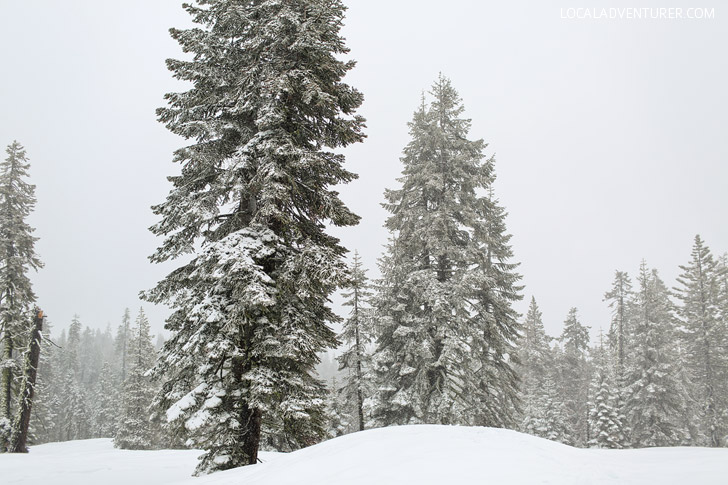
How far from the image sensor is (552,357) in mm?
40625

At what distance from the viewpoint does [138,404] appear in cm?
3325

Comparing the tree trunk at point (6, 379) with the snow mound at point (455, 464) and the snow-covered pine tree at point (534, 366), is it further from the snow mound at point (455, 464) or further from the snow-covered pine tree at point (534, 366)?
the snow-covered pine tree at point (534, 366)

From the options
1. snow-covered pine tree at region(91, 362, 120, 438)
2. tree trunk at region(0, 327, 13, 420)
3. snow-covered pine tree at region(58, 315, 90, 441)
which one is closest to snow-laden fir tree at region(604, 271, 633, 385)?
tree trunk at region(0, 327, 13, 420)

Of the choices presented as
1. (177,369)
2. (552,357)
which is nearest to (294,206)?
(177,369)

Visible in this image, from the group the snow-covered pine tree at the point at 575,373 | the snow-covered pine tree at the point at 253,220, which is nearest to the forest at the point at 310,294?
the snow-covered pine tree at the point at 253,220

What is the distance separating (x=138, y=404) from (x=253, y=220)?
32.5 m

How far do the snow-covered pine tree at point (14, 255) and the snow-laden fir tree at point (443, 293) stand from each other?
18.2 metres

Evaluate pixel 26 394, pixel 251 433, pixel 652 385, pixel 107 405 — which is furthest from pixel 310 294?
pixel 107 405

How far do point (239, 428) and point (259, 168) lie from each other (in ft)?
17.9

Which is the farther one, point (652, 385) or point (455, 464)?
point (652, 385)

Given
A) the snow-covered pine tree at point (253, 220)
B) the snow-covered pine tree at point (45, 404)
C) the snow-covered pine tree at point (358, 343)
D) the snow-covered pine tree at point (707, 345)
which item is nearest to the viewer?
the snow-covered pine tree at point (253, 220)

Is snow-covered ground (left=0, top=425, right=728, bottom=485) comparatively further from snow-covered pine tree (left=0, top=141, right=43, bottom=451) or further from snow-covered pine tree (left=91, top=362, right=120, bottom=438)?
snow-covered pine tree (left=91, top=362, right=120, bottom=438)

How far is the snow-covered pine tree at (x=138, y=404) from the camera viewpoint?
32.3 m

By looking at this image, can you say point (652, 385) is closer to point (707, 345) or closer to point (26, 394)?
point (707, 345)
